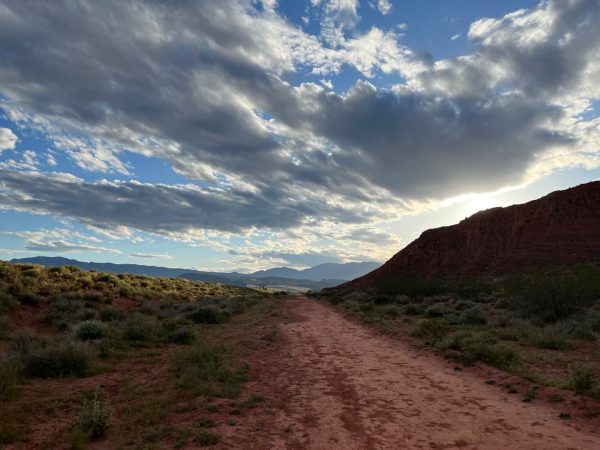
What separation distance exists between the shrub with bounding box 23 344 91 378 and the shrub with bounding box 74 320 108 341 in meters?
2.71

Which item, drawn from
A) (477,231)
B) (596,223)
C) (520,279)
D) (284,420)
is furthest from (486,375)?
(477,231)

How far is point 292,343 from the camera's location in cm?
1534

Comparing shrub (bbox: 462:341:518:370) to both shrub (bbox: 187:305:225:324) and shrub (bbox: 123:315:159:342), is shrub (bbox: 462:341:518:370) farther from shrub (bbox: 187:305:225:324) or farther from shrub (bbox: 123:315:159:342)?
shrub (bbox: 187:305:225:324)

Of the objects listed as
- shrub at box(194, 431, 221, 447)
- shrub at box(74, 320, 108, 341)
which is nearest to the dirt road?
shrub at box(194, 431, 221, 447)

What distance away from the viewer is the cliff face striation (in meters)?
57.6

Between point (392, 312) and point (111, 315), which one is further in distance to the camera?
point (392, 312)

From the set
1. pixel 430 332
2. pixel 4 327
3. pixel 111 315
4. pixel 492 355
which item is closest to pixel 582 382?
pixel 492 355

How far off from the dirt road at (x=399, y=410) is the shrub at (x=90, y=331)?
5968mm

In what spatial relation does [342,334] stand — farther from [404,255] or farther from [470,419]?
[404,255]

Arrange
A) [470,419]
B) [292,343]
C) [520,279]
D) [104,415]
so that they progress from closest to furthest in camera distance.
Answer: [104,415] → [470,419] → [292,343] → [520,279]

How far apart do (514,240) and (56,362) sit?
7073cm

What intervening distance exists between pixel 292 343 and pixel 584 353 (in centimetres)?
956

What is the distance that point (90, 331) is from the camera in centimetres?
1326

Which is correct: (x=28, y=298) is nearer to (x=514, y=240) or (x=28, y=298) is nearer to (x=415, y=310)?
(x=415, y=310)
